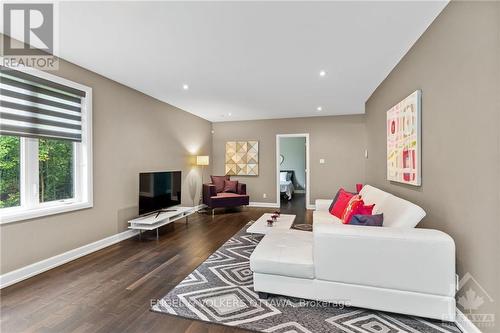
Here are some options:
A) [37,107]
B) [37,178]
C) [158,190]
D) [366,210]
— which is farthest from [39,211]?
[366,210]

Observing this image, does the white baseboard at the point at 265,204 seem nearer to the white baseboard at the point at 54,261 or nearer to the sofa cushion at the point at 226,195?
the sofa cushion at the point at 226,195

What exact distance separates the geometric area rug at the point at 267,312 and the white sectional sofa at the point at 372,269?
0.31 feet

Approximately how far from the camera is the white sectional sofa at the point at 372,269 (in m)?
1.64

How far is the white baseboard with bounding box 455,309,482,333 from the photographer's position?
1.56 metres

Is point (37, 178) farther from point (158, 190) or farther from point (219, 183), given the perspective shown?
point (219, 183)

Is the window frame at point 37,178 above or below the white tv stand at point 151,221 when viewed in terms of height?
above

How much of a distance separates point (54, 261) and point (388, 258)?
3.55m

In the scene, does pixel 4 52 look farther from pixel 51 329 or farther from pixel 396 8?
pixel 396 8

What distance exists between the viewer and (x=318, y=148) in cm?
625

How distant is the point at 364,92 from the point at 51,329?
5.08 m

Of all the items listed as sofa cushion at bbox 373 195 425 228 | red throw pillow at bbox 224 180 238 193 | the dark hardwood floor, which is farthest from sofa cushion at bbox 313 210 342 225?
red throw pillow at bbox 224 180 238 193

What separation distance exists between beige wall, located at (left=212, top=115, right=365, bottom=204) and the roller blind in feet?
13.9

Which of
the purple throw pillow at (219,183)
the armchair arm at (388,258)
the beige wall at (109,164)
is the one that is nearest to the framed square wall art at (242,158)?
the purple throw pillow at (219,183)

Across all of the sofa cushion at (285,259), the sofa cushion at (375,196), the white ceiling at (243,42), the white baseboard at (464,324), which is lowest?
the white baseboard at (464,324)
